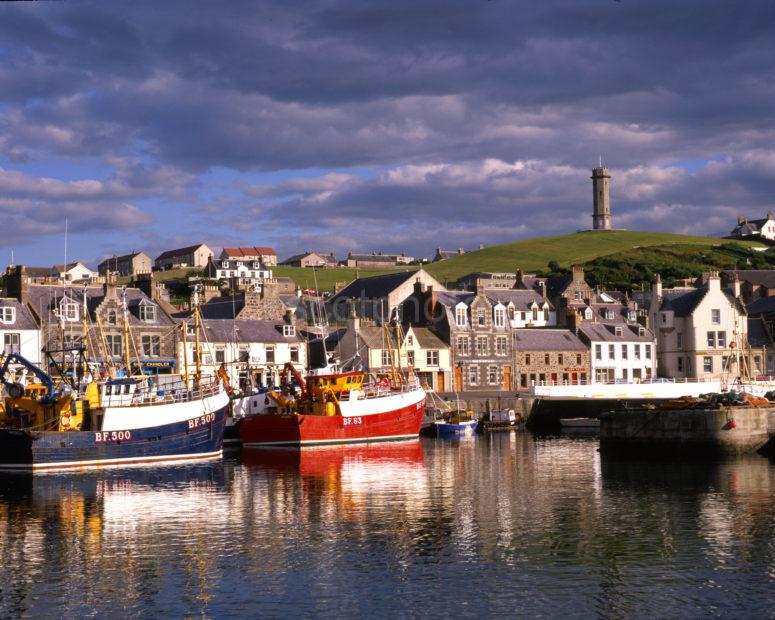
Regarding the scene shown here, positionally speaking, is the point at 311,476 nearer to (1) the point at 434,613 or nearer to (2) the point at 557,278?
(1) the point at 434,613

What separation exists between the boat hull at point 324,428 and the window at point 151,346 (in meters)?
20.3

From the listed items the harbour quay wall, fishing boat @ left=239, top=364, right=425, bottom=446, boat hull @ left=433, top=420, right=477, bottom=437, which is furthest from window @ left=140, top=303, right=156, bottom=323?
the harbour quay wall

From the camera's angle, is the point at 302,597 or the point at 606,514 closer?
the point at 302,597

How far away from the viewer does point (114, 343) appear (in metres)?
86.8

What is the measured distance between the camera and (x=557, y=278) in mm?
139250

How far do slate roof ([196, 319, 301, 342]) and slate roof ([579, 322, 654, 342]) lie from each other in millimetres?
27419

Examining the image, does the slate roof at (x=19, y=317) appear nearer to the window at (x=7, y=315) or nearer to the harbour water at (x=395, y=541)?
the window at (x=7, y=315)

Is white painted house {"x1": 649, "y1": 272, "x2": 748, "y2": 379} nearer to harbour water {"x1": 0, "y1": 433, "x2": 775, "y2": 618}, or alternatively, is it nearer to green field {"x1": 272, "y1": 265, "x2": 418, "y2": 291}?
harbour water {"x1": 0, "y1": 433, "x2": 775, "y2": 618}

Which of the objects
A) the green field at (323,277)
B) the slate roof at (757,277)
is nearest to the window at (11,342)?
the slate roof at (757,277)

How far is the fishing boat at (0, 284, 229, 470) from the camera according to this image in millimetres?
55062

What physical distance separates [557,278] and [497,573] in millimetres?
111060

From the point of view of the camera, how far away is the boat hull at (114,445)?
54.7 m

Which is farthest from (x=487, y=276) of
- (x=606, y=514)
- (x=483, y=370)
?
(x=606, y=514)

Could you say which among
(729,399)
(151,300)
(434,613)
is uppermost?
(151,300)
